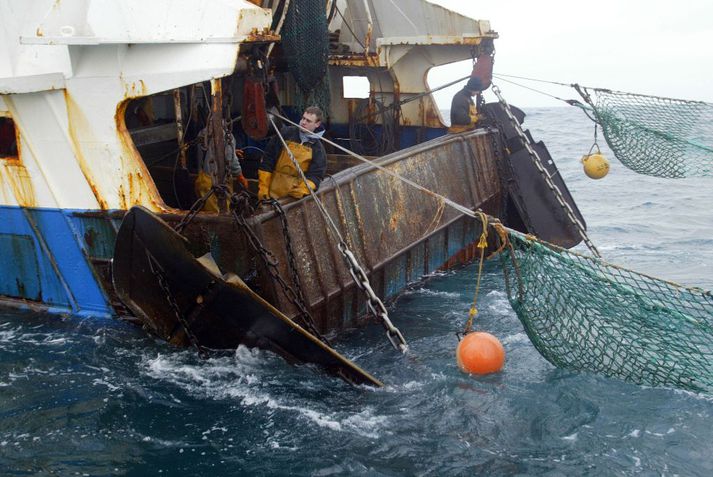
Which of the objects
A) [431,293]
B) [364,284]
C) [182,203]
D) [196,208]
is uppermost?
[196,208]

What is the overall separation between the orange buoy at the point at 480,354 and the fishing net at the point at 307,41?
187 inches

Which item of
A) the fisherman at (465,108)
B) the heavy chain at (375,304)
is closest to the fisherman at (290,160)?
the heavy chain at (375,304)

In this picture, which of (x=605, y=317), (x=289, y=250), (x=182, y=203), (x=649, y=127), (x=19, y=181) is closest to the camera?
(x=605, y=317)

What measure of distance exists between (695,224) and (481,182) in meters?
7.38

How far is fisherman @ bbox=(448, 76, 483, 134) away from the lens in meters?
12.5

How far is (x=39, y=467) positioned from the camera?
20.7 feet

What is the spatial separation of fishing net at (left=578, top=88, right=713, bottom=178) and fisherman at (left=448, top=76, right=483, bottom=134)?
2107mm

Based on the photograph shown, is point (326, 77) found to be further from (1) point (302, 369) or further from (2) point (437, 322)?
(1) point (302, 369)

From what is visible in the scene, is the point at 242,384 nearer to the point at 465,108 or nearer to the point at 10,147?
the point at 10,147

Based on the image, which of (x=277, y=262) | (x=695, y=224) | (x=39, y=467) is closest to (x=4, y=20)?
(x=277, y=262)

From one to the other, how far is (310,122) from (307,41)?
253 centimetres

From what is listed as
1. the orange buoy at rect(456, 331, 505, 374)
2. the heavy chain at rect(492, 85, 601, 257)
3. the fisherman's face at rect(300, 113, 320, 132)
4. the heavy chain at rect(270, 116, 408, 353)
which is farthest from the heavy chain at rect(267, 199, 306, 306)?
the heavy chain at rect(492, 85, 601, 257)

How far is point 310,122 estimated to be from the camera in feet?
26.2

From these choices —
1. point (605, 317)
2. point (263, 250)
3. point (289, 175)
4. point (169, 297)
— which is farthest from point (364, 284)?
point (605, 317)
